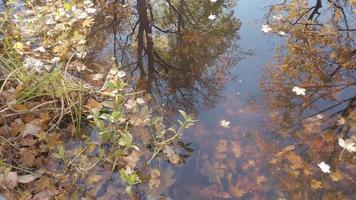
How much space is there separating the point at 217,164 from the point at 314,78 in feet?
5.01

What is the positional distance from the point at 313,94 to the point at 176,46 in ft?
5.98

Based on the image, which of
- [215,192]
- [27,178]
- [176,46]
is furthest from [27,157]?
[176,46]

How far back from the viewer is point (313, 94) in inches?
144

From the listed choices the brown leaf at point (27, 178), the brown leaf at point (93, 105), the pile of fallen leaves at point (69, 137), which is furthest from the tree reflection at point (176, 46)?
the brown leaf at point (27, 178)

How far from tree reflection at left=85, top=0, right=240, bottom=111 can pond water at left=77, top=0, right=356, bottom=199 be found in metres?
0.01

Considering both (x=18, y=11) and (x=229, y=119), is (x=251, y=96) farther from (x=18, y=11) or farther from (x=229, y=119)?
(x=18, y=11)

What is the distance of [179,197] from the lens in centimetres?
283

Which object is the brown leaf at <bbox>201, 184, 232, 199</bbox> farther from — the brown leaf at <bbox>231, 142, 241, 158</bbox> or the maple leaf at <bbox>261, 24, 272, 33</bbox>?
the maple leaf at <bbox>261, 24, 272, 33</bbox>

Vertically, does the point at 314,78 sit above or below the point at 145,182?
above

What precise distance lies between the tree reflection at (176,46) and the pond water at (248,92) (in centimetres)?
1

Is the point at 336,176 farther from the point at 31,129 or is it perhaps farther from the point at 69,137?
the point at 31,129

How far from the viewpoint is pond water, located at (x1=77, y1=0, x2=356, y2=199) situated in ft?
9.57

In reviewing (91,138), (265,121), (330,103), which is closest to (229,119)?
(265,121)

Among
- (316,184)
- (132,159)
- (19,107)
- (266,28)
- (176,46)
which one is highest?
(266,28)
